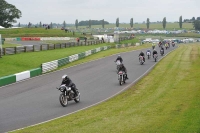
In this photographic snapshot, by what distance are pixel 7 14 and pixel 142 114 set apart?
102m

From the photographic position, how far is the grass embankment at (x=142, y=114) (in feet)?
43.0

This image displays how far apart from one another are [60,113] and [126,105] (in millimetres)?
3339

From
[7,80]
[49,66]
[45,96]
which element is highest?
[49,66]

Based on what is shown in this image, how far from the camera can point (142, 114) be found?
15.8 m

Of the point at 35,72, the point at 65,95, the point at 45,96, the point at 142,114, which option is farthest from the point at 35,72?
the point at 142,114

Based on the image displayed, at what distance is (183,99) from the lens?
1961cm

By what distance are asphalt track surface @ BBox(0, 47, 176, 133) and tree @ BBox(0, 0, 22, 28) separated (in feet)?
268

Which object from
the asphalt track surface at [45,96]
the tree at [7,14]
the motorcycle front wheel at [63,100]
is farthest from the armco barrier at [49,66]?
the tree at [7,14]

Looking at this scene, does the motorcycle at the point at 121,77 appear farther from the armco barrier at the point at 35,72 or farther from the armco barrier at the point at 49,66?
the armco barrier at the point at 49,66

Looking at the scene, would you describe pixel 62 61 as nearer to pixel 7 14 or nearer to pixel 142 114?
pixel 142 114

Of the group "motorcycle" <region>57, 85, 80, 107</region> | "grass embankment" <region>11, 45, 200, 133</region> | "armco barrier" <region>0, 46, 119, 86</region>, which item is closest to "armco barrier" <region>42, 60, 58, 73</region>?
"armco barrier" <region>0, 46, 119, 86</region>

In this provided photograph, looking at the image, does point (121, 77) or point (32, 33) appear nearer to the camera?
point (121, 77)

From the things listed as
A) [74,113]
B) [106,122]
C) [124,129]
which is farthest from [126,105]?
[124,129]

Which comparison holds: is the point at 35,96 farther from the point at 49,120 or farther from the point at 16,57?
the point at 16,57
